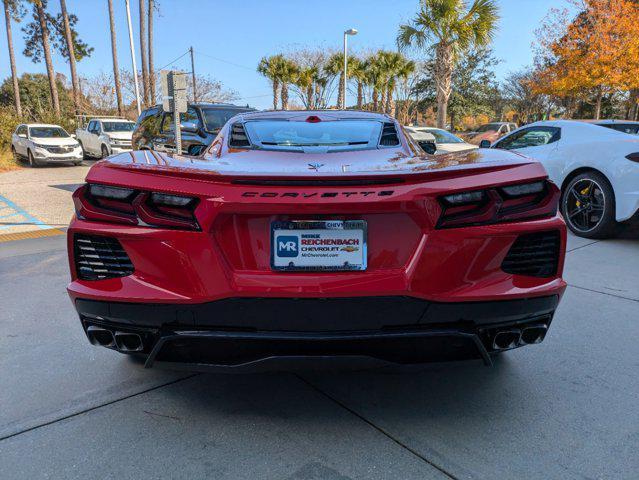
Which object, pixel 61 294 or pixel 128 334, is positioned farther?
pixel 61 294

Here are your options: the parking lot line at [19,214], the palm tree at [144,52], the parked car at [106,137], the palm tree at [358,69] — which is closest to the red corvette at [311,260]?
the parking lot line at [19,214]

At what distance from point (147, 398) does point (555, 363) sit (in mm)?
2252

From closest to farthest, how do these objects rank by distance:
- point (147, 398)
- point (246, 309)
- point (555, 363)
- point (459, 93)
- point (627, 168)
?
point (246, 309), point (147, 398), point (555, 363), point (627, 168), point (459, 93)

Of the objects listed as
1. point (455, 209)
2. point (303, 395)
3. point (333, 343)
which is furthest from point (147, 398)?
point (455, 209)

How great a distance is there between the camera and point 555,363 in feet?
8.98

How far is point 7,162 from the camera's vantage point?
638 inches

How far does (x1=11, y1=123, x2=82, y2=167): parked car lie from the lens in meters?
16.4

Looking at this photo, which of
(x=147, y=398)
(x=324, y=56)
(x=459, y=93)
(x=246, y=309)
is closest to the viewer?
(x=246, y=309)

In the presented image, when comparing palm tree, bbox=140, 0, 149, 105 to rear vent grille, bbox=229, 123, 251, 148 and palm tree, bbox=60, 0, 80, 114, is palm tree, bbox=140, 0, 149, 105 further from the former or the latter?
rear vent grille, bbox=229, 123, 251, 148

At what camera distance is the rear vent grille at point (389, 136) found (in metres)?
2.94

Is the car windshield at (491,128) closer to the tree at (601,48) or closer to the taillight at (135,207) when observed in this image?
the tree at (601,48)

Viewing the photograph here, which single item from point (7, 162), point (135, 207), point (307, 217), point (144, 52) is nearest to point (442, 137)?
point (307, 217)

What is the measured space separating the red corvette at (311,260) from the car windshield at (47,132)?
18.2 meters

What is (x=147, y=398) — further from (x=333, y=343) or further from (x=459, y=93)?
(x=459, y=93)
